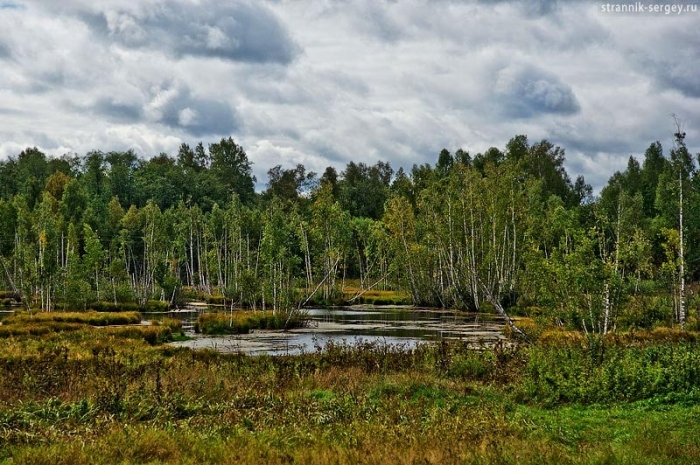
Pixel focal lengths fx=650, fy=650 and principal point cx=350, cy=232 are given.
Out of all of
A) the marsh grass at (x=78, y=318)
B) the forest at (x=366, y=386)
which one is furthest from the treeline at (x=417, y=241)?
the marsh grass at (x=78, y=318)

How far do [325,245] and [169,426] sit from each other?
2406 inches

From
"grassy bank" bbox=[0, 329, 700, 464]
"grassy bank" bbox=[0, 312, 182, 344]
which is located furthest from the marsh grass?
"grassy bank" bbox=[0, 329, 700, 464]

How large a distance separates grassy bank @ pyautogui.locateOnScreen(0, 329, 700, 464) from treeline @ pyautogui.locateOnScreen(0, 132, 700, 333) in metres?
7.58

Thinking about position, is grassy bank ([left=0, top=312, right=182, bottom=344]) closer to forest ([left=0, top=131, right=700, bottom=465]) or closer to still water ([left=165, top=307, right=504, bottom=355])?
forest ([left=0, top=131, right=700, bottom=465])

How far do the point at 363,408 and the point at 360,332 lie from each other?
2465 cm

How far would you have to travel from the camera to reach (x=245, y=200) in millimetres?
143375

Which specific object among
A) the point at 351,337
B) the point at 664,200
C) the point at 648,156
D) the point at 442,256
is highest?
the point at 648,156

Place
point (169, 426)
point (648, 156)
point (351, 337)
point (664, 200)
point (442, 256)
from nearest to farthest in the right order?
point (169, 426)
point (351, 337)
point (442, 256)
point (664, 200)
point (648, 156)

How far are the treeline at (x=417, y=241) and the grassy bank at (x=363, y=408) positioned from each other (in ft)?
24.9

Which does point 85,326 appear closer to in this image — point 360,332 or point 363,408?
point 360,332

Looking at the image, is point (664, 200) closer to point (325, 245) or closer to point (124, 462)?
point (325, 245)

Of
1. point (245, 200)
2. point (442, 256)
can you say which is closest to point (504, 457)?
point (442, 256)

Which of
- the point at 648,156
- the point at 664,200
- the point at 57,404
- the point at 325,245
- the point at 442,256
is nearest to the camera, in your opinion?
the point at 57,404

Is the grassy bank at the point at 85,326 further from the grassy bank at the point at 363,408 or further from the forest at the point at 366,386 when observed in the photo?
the grassy bank at the point at 363,408
